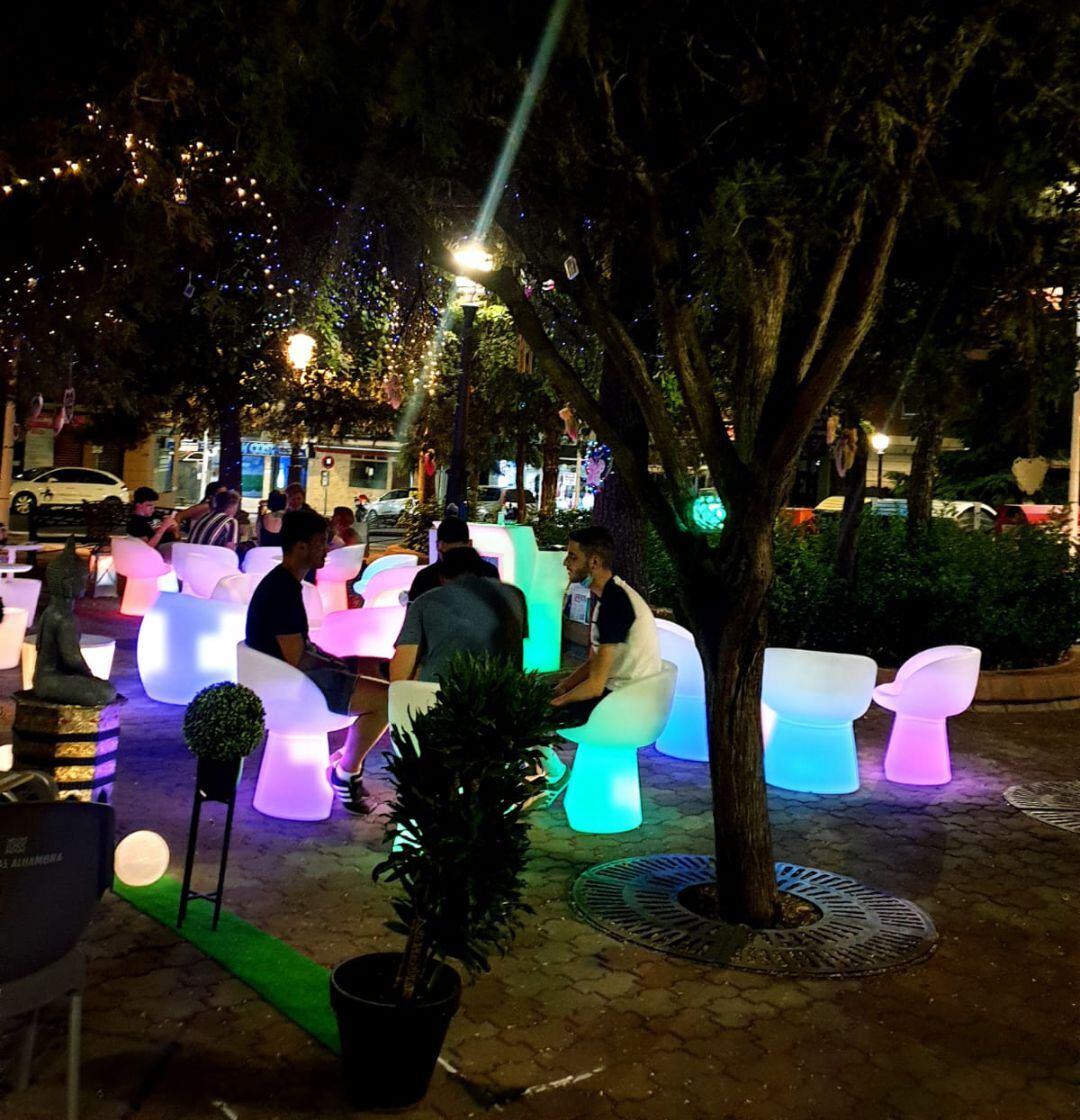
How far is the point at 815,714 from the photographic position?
7.43m

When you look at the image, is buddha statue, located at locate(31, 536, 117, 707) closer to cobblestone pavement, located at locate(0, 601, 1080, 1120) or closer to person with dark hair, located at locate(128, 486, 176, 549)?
cobblestone pavement, located at locate(0, 601, 1080, 1120)

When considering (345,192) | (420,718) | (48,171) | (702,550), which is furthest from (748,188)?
(48,171)

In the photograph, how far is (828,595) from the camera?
1149 cm

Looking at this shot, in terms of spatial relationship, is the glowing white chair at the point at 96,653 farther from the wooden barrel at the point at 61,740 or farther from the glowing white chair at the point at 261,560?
the glowing white chair at the point at 261,560

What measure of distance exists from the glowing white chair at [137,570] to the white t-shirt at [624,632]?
308 inches

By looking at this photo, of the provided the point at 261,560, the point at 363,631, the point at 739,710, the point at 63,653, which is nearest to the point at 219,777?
the point at 63,653

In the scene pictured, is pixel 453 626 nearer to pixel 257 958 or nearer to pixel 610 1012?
pixel 257 958

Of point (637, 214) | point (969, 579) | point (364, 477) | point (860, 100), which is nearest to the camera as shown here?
point (860, 100)

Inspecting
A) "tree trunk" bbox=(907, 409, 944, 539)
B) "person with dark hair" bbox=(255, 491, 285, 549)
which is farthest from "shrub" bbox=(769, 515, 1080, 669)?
"person with dark hair" bbox=(255, 491, 285, 549)

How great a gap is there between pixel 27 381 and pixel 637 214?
48.2ft

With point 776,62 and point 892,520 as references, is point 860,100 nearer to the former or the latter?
point 776,62

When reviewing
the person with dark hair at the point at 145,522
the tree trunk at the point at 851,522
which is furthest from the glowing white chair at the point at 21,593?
the tree trunk at the point at 851,522

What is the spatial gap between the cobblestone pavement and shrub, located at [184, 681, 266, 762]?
0.79m

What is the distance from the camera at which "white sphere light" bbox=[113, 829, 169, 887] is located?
16.7ft
